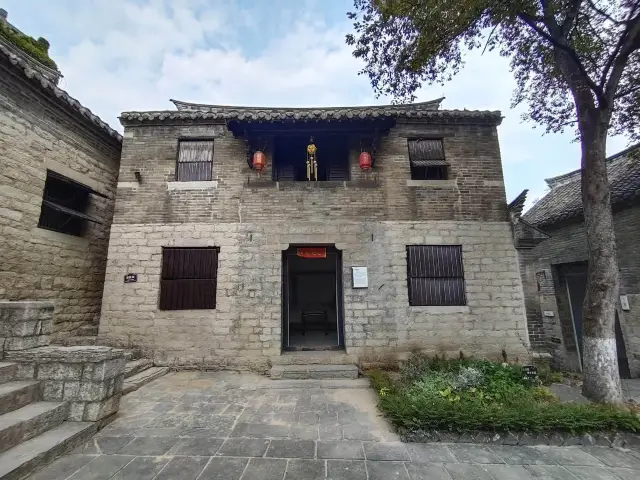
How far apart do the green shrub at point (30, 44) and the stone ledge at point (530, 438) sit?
11.8 m

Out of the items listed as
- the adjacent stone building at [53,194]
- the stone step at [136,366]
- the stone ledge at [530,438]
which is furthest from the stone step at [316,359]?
the adjacent stone building at [53,194]

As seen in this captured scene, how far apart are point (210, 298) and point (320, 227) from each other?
2920 mm

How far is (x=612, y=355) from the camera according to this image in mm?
4410

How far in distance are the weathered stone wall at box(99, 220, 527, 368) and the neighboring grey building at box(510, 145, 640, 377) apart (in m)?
0.33

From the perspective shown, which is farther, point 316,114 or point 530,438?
point 316,114

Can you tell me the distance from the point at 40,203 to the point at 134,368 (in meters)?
3.78

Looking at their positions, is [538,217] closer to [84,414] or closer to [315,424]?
[315,424]

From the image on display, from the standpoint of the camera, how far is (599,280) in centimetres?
456

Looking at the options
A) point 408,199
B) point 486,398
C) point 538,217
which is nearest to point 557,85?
point 408,199

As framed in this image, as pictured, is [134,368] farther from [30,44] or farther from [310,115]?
[30,44]

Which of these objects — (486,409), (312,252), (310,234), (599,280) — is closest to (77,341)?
(312,252)

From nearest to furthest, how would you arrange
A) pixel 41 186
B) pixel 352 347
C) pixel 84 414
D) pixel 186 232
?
1. pixel 84 414
2. pixel 41 186
3. pixel 352 347
4. pixel 186 232

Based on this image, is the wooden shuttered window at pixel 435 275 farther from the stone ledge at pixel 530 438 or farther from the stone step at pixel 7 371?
the stone step at pixel 7 371

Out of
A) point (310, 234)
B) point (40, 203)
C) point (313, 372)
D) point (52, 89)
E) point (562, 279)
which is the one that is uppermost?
point (52, 89)
